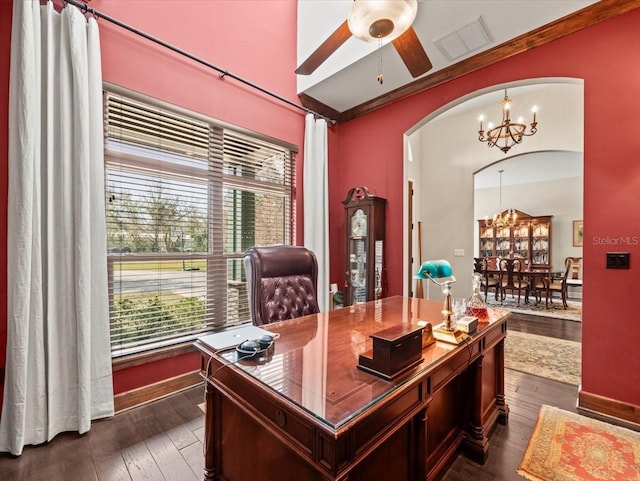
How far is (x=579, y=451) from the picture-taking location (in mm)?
1741

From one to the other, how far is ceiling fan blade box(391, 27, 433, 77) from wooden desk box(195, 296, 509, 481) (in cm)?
171

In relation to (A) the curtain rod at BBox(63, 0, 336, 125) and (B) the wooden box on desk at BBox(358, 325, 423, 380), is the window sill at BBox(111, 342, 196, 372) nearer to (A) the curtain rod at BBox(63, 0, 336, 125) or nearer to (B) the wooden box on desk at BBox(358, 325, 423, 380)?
(B) the wooden box on desk at BBox(358, 325, 423, 380)

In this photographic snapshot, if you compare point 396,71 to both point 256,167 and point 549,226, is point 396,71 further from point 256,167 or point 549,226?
point 549,226

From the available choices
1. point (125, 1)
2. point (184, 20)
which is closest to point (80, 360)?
point (125, 1)

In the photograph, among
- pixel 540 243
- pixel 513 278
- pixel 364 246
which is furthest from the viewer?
pixel 540 243

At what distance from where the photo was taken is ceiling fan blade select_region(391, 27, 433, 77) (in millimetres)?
1786

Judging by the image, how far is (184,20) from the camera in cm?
249

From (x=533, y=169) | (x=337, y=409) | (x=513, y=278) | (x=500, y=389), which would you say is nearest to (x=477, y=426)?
(x=500, y=389)

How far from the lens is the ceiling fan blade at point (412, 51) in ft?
5.86

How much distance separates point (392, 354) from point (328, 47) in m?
1.95

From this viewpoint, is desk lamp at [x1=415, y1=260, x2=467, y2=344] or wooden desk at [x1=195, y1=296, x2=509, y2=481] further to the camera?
desk lamp at [x1=415, y1=260, x2=467, y2=344]

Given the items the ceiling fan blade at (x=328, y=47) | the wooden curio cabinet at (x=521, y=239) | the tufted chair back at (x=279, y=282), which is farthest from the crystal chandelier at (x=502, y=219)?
the tufted chair back at (x=279, y=282)

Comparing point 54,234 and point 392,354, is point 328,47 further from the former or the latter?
point 54,234

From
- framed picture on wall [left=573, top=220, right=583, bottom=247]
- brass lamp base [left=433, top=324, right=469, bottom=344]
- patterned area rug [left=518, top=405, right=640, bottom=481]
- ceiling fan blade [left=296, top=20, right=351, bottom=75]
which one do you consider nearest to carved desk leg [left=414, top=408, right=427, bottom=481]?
brass lamp base [left=433, top=324, right=469, bottom=344]
